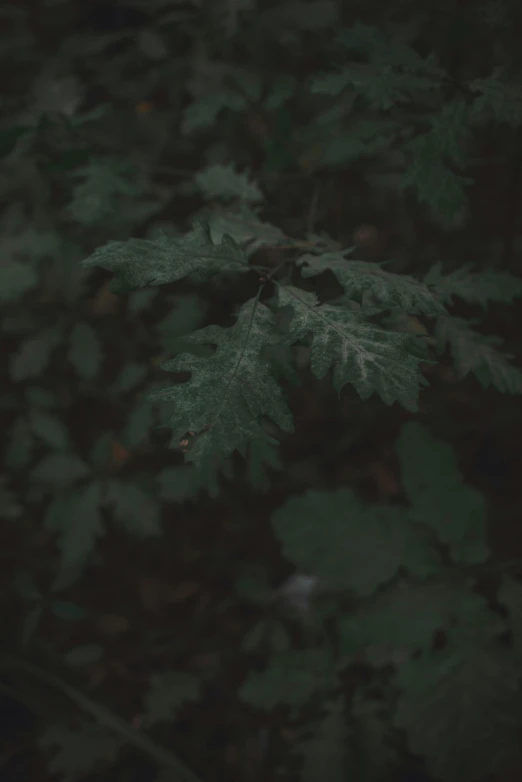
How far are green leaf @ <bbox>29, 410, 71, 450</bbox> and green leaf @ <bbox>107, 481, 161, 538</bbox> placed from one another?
22 cm

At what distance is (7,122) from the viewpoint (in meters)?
1.92

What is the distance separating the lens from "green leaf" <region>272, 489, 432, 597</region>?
1688mm

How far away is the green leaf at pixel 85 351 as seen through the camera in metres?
1.97

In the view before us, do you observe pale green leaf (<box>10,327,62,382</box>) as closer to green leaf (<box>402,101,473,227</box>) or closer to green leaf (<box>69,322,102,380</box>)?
green leaf (<box>69,322,102,380</box>)

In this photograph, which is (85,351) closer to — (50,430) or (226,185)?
(50,430)

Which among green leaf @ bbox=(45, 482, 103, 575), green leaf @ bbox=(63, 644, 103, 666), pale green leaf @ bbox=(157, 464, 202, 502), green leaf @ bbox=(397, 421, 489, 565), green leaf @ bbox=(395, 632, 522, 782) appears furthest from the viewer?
green leaf @ bbox=(63, 644, 103, 666)

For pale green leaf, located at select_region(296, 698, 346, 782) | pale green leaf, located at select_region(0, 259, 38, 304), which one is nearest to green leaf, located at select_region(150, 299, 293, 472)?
pale green leaf, located at select_region(0, 259, 38, 304)

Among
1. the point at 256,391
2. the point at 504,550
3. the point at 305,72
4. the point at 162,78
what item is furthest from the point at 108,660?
the point at 305,72

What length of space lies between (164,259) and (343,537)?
1036 millimetres

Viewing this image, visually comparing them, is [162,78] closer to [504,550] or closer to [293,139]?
[293,139]

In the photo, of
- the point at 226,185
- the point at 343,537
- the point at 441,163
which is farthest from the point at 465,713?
the point at 226,185

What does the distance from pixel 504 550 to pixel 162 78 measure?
2.07 metres

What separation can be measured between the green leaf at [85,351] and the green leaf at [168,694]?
1.07 m

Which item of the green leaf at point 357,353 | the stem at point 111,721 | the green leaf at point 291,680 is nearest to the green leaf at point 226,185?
the green leaf at point 357,353
